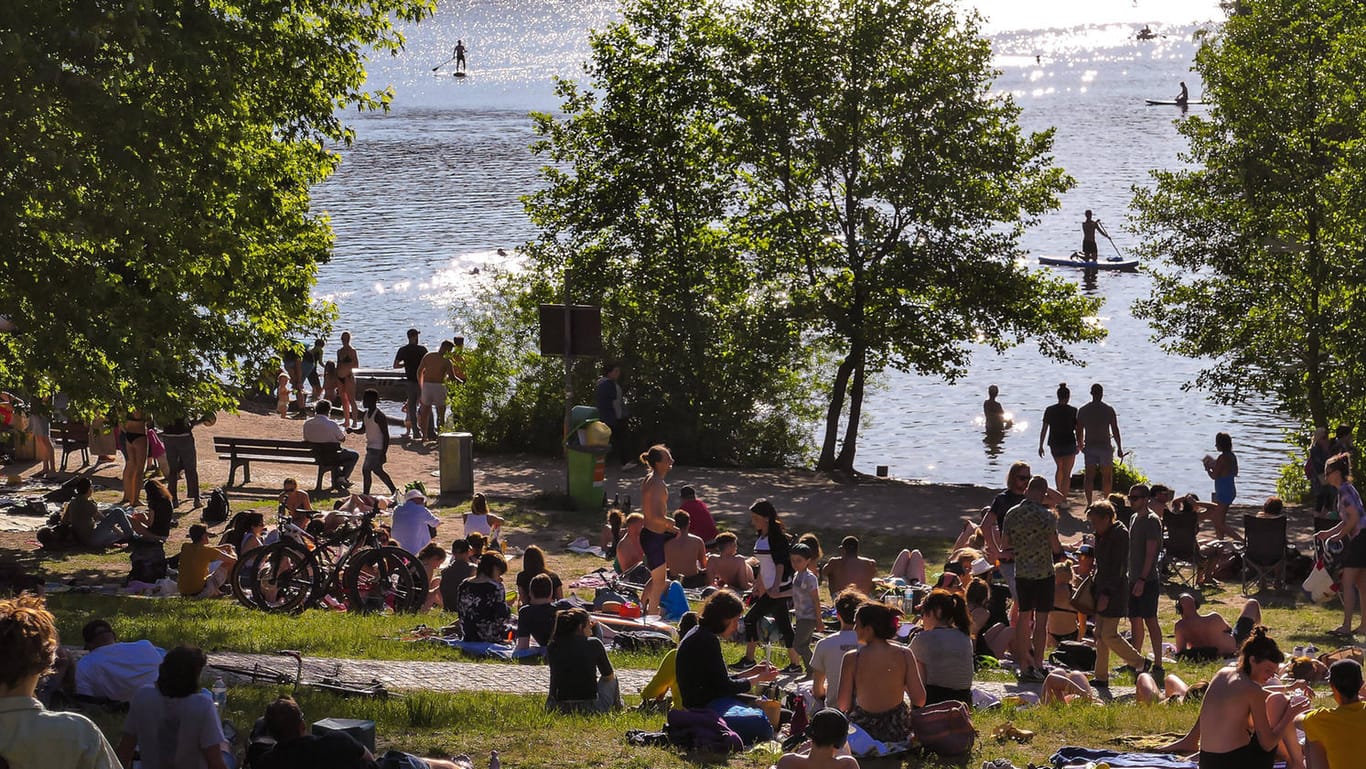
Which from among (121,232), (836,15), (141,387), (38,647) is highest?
(836,15)

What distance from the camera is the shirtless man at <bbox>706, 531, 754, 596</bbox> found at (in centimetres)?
1619

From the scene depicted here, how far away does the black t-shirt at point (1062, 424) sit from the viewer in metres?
21.7

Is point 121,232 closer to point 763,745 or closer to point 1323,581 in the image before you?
point 763,745

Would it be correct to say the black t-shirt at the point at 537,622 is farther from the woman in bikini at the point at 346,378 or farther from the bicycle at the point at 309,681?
the woman in bikini at the point at 346,378

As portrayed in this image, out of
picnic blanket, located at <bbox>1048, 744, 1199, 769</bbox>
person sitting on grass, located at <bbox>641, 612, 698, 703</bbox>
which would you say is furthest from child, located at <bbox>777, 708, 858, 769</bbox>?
person sitting on grass, located at <bbox>641, 612, 698, 703</bbox>

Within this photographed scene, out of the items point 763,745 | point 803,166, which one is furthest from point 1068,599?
point 803,166

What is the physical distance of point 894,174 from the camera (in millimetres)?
26281

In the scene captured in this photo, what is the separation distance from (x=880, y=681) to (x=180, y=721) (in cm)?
410

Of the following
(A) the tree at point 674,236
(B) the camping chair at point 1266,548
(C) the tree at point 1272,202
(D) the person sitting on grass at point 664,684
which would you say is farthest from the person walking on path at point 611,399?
(D) the person sitting on grass at point 664,684

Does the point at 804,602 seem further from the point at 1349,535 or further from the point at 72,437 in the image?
the point at 72,437

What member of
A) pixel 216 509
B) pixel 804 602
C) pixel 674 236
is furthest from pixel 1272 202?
pixel 216 509

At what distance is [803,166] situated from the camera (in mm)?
27359

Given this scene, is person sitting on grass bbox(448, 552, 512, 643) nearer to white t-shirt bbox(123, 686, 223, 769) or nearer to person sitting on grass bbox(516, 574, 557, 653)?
person sitting on grass bbox(516, 574, 557, 653)

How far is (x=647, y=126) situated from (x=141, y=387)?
13110mm
